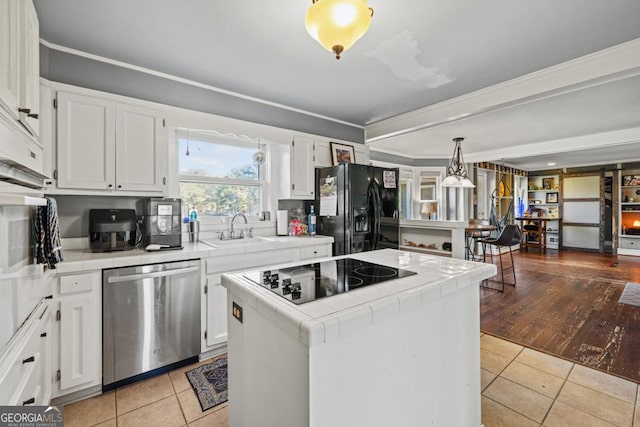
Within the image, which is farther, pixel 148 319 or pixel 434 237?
pixel 434 237

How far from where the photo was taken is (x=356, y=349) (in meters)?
0.97

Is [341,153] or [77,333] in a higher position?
[341,153]

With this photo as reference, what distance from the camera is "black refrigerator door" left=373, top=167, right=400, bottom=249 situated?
3.43 meters

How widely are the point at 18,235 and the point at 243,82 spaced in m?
2.18

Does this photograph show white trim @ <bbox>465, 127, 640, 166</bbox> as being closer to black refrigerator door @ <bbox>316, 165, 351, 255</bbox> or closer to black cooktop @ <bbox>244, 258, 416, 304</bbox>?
black refrigerator door @ <bbox>316, 165, 351, 255</bbox>

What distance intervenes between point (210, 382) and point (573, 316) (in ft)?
12.9

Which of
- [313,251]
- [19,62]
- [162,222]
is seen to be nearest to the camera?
[19,62]

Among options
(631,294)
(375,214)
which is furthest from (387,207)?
(631,294)

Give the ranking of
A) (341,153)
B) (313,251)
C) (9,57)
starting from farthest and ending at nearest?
(341,153) < (313,251) < (9,57)

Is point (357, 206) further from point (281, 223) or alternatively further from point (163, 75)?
point (163, 75)

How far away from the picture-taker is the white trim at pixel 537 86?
2.16m

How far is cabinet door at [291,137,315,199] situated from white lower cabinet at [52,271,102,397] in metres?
2.06

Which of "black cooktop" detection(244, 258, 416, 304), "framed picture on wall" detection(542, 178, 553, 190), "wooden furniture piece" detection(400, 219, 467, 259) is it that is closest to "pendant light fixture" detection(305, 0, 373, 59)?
"black cooktop" detection(244, 258, 416, 304)

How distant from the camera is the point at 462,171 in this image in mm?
4559
